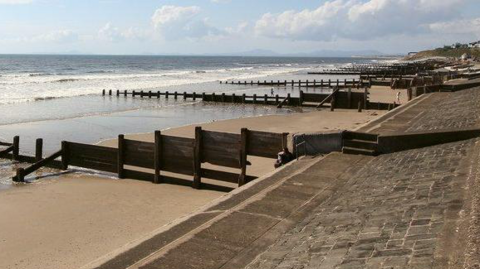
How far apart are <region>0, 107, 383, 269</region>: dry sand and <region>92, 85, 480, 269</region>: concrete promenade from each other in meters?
1.57

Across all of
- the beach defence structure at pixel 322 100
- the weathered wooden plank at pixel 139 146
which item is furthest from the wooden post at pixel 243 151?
the beach defence structure at pixel 322 100

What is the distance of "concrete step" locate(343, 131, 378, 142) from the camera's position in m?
12.5

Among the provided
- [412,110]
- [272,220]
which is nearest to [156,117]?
[412,110]

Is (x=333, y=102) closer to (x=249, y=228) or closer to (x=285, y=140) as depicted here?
(x=285, y=140)

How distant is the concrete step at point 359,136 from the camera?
12453 millimetres

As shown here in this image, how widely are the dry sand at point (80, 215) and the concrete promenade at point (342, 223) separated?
1.57 metres

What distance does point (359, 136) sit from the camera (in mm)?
12633

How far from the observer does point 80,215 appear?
11359 millimetres

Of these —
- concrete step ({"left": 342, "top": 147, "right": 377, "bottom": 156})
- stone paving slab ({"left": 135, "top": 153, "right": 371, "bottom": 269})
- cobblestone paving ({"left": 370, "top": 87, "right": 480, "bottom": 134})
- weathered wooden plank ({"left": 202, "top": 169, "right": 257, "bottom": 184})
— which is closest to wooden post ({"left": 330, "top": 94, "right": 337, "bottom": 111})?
cobblestone paving ({"left": 370, "top": 87, "right": 480, "bottom": 134})

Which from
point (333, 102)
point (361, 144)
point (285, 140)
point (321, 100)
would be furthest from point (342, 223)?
point (321, 100)

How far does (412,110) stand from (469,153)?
438 inches

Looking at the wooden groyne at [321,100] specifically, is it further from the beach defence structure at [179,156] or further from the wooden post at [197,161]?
the wooden post at [197,161]

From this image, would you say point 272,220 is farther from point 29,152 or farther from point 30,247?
point 29,152

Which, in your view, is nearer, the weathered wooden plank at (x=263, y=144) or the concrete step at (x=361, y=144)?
the concrete step at (x=361, y=144)
